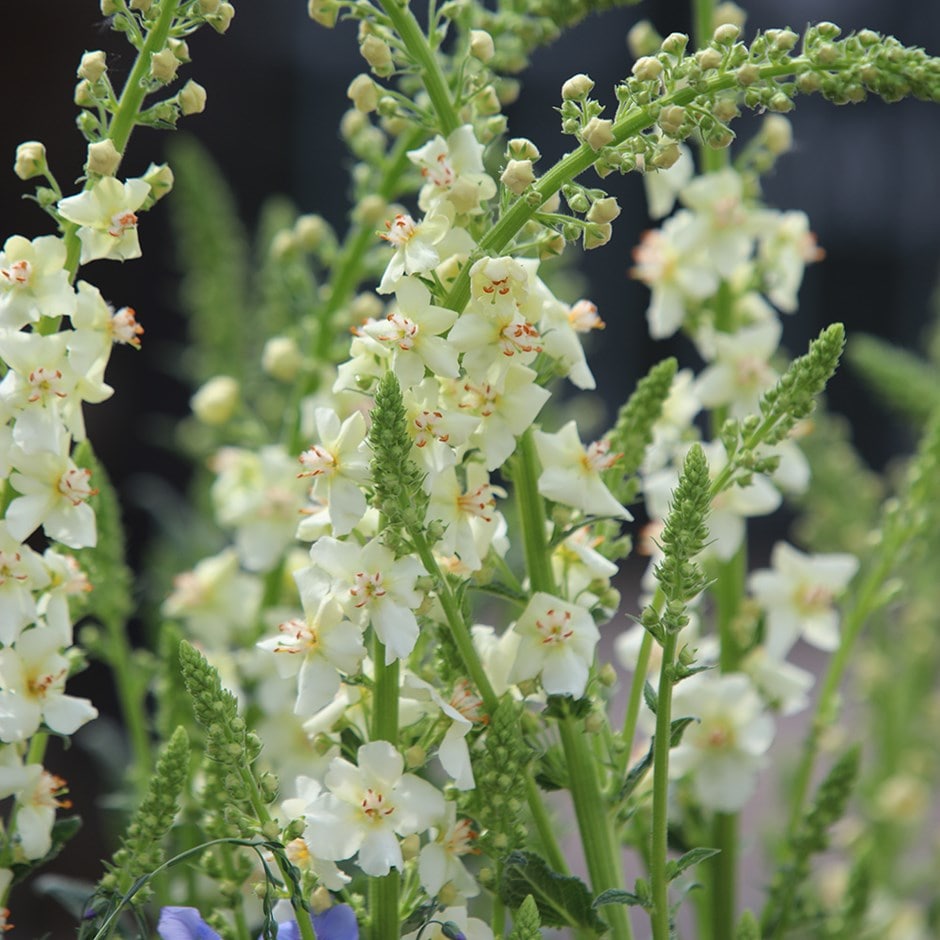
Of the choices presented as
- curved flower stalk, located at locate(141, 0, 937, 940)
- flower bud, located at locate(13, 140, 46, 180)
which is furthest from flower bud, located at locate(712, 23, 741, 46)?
flower bud, located at locate(13, 140, 46, 180)

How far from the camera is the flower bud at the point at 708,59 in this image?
0.36 meters

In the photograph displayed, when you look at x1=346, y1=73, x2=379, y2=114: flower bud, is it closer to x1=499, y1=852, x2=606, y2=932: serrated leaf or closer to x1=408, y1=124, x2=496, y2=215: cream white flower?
x1=408, y1=124, x2=496, y2=215: cream white flower

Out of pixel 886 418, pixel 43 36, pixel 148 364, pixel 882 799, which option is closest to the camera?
pixel 882 799

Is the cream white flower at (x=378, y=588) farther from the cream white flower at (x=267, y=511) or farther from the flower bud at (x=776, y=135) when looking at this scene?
the flower bud at (x=776, y=135)

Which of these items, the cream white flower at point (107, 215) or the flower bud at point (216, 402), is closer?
the cream white flower at point (107, 215)

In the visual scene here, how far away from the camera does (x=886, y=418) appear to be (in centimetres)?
303

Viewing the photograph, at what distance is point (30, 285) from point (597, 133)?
0.57 feet

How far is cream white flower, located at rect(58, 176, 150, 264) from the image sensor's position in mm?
392

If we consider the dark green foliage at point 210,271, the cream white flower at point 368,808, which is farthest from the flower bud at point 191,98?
the dark green foliage at point 210,271

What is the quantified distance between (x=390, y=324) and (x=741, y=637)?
0.30m

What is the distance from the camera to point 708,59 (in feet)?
1.20

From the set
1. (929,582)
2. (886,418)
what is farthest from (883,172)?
(929,582)

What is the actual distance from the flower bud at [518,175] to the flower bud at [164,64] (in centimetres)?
11

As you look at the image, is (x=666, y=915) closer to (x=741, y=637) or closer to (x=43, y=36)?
(x=741, y=637)
